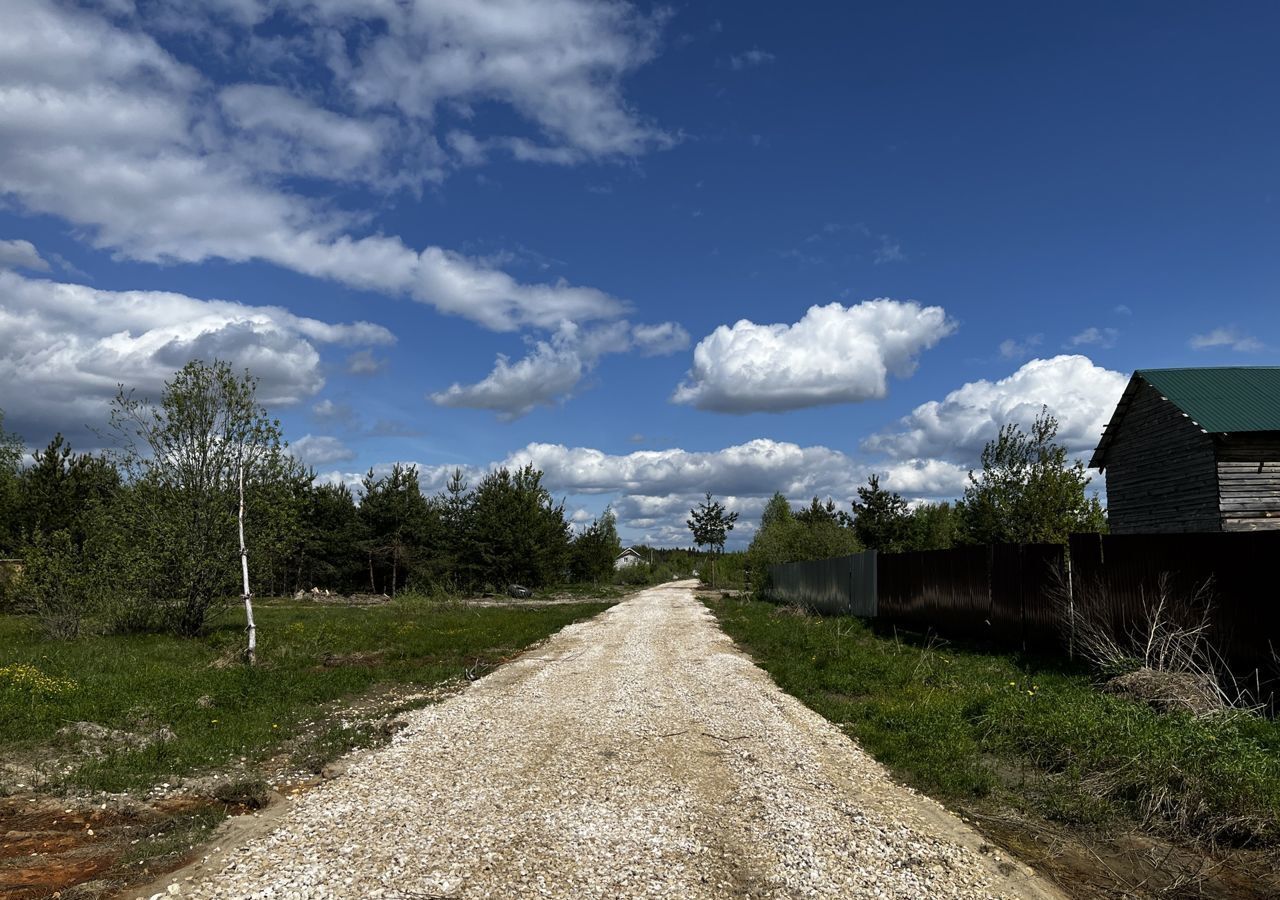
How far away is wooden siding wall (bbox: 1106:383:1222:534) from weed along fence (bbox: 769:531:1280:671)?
21.7 ft

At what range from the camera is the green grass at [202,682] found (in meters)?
8.70

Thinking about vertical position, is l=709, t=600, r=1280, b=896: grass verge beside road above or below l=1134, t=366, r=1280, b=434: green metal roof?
below

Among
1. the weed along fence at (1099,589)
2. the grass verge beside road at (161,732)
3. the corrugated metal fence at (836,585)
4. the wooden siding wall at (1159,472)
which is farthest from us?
the corrugated metal fence at (836,585)

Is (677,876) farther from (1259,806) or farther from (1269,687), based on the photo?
(1269,687)

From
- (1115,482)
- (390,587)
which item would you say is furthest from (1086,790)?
(390,587)

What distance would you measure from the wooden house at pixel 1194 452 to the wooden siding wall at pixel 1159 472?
0.03 meters

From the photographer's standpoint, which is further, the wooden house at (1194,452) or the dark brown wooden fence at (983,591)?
the wooden house at (1194,452)

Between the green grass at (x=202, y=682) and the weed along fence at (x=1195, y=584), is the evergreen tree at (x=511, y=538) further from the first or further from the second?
the weed along fence at (x=1195, y=584)

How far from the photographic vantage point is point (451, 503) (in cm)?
5762

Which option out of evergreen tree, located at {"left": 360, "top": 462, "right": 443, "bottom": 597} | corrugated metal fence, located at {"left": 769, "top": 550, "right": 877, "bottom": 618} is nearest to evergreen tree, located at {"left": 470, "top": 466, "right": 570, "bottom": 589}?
evergreen tree, located at {"left": 360, "top": 462, "right": 443, "bottom": 597}

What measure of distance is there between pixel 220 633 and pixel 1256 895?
21630mm

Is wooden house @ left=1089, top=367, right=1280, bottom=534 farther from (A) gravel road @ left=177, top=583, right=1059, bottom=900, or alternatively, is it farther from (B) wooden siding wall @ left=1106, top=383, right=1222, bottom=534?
(A) gravel road @ left=177, top=583, right=1059, bottom=900

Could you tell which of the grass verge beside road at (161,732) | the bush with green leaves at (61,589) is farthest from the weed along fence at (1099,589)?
the bush with green leaves at (61,589)

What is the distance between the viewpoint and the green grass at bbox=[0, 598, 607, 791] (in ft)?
28.5
